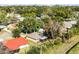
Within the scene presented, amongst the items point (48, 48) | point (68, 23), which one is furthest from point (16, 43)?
point (68, 23)

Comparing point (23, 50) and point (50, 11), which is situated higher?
point (50, 11)

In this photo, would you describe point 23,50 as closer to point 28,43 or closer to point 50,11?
point 28,43

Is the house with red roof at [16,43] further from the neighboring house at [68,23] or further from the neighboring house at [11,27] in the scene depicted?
the neighboring house at [68,23]

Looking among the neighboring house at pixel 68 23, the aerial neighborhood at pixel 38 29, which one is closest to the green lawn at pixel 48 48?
the aerial neighborhood at pixel 38 29

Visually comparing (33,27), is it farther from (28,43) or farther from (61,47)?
(61,47)

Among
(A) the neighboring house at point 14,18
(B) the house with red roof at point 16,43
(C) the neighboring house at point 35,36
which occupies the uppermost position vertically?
(A) the neighboring house at point 14,18
